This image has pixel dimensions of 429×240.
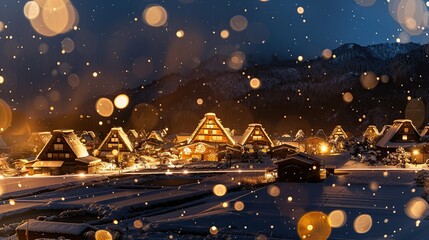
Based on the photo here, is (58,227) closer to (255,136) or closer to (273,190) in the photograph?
(273,190)

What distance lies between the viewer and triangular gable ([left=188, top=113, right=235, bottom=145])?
42.6m

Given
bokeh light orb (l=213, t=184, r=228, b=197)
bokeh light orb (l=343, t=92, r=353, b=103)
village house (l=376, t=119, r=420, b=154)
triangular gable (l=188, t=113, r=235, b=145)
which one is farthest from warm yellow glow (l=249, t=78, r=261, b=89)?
bokeh light orb (l=213, t=184, r=228, b=197)

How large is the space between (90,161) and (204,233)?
21491 mm

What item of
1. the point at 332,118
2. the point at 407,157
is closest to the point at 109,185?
the point at 407,157

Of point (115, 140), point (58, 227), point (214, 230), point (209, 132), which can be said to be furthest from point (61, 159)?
point (214, 230)

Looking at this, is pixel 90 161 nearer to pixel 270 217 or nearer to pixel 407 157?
pixel 270 217

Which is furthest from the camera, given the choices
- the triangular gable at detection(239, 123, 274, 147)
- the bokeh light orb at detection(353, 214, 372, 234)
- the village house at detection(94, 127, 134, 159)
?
the triangular gable at detection(239, 123, 274, 147)

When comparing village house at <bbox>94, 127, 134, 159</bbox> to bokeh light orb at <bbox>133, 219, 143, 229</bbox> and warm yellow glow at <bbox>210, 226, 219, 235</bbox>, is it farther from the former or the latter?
warm yellow glow at <bbox>210, 226, 219, 235</bbox>

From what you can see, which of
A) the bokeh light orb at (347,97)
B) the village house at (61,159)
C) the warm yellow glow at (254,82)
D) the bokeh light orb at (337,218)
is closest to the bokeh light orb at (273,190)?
the bokeh light orb at (337,218)

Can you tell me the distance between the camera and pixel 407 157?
3094 centimetres

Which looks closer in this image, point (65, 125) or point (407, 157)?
point (407, 157)

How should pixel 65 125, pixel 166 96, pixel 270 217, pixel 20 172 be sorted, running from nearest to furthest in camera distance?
pixel 270 217 → pixel 20 172 → pixel 65 125 → pixel 166 96

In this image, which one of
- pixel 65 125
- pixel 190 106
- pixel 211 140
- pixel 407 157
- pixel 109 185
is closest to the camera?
pixel 109 185

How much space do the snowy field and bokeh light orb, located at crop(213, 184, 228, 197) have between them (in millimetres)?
56
